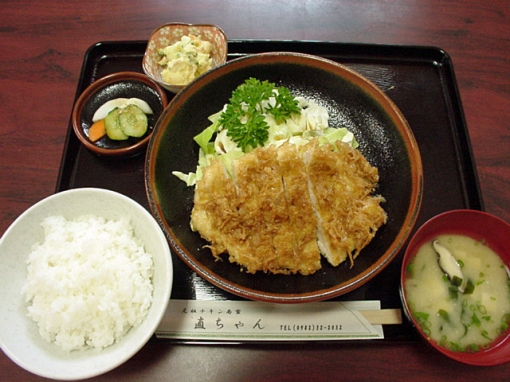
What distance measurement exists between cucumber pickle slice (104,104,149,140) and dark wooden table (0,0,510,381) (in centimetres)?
Answer: 51

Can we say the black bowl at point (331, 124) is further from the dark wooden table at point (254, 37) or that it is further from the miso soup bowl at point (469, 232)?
the dark wooden table at point (254, 37)

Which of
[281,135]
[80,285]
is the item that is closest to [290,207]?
[281,135]

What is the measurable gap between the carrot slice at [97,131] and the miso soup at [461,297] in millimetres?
2033

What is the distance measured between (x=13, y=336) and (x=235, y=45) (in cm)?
226

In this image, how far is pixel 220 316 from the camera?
1.88 m

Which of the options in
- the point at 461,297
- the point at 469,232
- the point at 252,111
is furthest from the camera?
the point at 252,111

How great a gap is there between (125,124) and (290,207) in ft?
3.88

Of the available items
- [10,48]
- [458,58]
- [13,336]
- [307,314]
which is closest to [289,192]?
[307,314]

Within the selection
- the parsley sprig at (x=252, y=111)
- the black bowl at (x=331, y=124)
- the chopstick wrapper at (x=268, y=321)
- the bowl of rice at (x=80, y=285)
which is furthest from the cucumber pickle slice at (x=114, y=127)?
the chopstick wrapper at (x=268, y=321)

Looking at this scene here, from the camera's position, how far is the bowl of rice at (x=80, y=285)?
1.60m

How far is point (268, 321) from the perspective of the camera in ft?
6.13

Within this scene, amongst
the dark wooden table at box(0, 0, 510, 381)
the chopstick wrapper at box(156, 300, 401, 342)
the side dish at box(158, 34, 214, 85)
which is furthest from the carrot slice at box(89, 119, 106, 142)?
the chopstick wrapper at box(156, 300, 401, 342)

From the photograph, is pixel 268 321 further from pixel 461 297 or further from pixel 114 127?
pixel 114 127

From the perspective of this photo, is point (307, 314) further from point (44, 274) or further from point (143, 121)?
point (143, 121)
